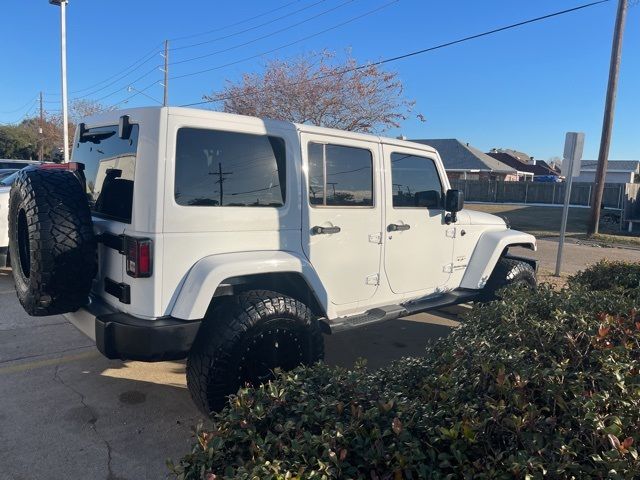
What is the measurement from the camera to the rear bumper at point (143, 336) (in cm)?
299

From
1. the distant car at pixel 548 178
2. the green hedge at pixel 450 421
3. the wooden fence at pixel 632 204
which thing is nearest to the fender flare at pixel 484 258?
the green hedge at pixel 450 421

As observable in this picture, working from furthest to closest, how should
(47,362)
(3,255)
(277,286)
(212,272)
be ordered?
(3,255)
(47,362)
(277,286)
(212,272)

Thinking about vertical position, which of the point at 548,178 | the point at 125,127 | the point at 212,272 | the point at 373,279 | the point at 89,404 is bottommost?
the point at 89,404

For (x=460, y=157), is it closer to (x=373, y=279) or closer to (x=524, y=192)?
(x=524, y=192)

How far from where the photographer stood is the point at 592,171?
5128 centimetres

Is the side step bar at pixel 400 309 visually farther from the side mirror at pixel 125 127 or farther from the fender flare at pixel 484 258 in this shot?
the side mirror at pixel 125 127

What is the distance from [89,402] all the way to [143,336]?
1.29m

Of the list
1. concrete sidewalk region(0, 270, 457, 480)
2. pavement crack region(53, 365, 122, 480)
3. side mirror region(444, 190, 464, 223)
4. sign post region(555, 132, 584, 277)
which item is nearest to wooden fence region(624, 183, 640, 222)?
sign post region(555, 132, 584, 277)

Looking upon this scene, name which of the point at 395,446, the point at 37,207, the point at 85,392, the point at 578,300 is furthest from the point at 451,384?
the point at 85,392

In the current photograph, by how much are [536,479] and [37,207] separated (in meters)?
2.94

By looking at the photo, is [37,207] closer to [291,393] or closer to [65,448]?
[65,448]

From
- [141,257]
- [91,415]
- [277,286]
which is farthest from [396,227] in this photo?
[91,415]

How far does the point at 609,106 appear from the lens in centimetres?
1591

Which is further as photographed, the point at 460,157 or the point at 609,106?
the point at 460,157
